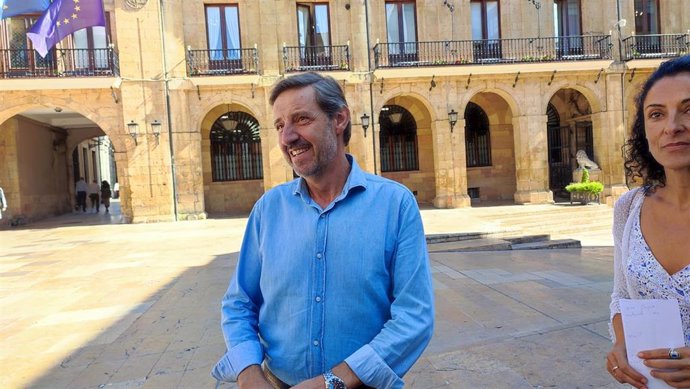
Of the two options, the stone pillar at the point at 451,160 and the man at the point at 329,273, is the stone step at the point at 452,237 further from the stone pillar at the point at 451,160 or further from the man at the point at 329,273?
the man at the point at 329,273

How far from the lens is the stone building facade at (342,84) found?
52.2ft

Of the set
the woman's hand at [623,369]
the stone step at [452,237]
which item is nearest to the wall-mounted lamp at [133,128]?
the stone step at [452,237]

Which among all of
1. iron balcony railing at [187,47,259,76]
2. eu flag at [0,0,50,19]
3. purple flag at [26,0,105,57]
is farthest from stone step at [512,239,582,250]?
eu flag at [0,0,50,19]

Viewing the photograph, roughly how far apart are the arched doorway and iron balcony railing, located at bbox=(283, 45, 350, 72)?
2.89m

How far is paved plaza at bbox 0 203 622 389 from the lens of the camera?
356 cm

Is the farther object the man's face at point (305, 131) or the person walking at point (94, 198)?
the person walking at point (94, 198)

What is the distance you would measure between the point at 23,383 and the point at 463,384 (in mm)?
3289

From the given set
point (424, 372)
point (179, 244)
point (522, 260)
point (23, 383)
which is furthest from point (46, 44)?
point (424, 372)

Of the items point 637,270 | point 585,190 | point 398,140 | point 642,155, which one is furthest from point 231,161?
point 637,270

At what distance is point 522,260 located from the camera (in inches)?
319

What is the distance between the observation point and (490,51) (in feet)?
59.1

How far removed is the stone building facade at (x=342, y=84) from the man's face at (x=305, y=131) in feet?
48.2

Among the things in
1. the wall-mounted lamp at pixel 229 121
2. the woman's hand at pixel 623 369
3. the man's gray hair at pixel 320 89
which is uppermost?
the wall-mounted lamp at pixel 229 121

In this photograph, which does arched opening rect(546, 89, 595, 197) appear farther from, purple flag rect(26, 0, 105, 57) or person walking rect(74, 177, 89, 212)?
person walking rect(74, 177, 89, 212)
